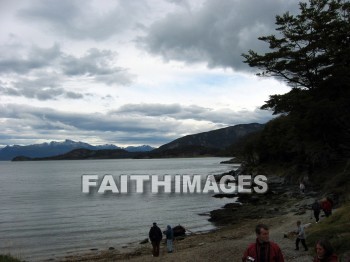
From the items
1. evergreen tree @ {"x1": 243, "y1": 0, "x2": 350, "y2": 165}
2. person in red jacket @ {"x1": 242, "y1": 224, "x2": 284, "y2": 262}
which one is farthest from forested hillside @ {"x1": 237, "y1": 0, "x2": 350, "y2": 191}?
person in red jacket @ {"x1": 242, "y1": 224, "x2": 284, "y2": 262}

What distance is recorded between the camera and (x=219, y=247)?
2286 cm

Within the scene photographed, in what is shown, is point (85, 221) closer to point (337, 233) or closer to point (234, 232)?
point (234, 232)

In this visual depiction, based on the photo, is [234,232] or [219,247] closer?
[219,247]

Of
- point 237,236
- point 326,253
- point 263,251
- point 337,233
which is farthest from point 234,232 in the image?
point 326,253

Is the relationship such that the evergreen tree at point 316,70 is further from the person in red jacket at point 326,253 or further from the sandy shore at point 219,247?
the person in red jacket at point 326,253

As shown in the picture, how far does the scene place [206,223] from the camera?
38.4m

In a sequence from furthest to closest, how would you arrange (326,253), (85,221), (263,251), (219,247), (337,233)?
(85,221), (219,247), (337,233), (263,251), (326,253)

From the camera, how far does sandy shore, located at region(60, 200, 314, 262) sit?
68.2 feet

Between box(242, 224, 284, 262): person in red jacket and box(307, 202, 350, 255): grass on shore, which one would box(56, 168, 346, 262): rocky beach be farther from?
box(242, 224, 284, 262): person in red jacket

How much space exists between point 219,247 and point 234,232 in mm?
8309

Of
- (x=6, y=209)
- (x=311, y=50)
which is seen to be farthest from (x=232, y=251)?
(x=6, y=209)

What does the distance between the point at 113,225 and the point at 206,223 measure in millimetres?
9170

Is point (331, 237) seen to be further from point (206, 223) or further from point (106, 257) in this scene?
point (206, 223)

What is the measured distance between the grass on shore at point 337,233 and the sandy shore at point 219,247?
1249 millimetres
